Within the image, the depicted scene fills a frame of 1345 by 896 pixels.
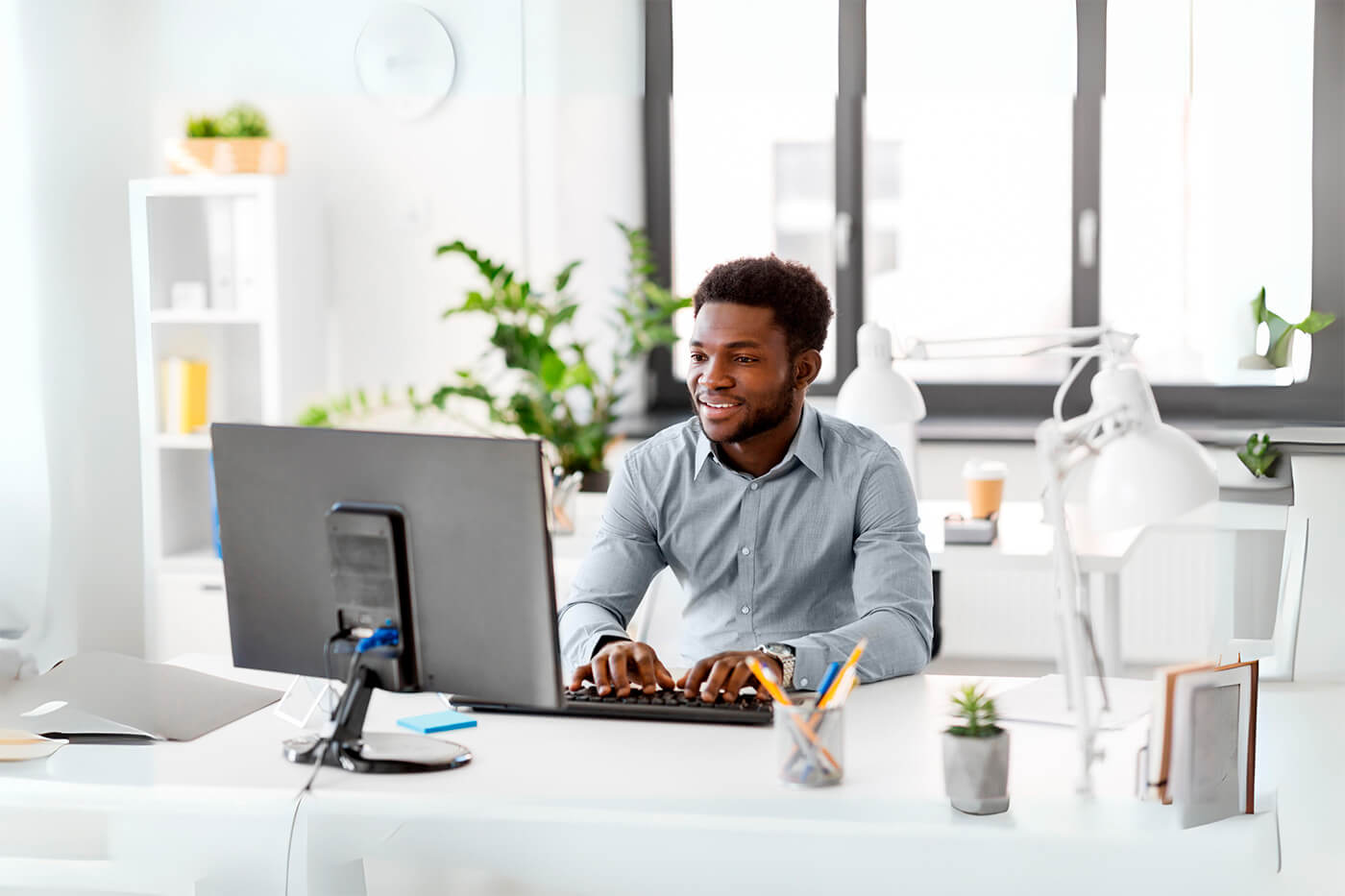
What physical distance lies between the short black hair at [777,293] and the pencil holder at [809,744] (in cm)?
81

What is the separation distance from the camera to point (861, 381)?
9.14 feet

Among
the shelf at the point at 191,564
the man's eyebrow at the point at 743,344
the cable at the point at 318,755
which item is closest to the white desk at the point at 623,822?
the cable at the point at 318,755

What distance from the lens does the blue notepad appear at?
164cm

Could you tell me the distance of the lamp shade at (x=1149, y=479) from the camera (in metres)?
1.31

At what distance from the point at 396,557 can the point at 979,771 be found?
25.2 inches

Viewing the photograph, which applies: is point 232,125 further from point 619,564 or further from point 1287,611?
point 1287,611

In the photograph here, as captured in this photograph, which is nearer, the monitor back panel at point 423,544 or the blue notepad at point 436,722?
the monitor back panel at point 423,544

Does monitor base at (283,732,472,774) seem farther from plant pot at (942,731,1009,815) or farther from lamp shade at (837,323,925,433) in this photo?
lamp shade at (837,323,925,433)

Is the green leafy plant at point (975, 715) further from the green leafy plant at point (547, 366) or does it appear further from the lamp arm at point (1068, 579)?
the green leafy plant at point (547, 366)

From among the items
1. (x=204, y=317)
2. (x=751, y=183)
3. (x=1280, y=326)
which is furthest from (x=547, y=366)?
(x=1280, y=326)

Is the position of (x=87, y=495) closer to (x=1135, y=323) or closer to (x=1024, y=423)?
(x=1024, y=423)

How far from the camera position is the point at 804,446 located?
2.07 metres

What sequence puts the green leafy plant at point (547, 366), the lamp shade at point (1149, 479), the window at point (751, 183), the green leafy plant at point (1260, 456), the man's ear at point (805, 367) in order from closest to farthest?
the lamp shade at point (1149, 479)
the green leafy plant at point (1260, 456)
the man's ear at point (805, 367)
the green leafy plant at point (547, 366)
the window at point (751, 183)

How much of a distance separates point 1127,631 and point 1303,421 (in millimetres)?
2544
